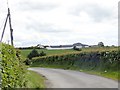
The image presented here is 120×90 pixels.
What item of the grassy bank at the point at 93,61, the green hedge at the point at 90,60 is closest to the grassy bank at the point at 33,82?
the grassy bank at the point at 93,61

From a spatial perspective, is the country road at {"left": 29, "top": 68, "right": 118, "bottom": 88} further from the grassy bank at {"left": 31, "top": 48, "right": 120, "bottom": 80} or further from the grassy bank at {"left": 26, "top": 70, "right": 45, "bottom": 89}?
the grassy bank at {"left": 31, "top": 48, "right": 120, "bottom": 80}

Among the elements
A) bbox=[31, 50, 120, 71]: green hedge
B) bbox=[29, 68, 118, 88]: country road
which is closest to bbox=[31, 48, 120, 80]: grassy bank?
bbox=[31, 50, 120, 71]: green hedge

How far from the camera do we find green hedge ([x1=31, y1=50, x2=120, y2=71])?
38.8m

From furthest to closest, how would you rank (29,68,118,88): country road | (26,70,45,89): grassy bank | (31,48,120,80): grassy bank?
(31,48,120,80): grassy bank
(29,68,118,88): country road
(26,70,45,89): grassy bank

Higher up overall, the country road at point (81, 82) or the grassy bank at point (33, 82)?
the grassy bank at point (33, 82)

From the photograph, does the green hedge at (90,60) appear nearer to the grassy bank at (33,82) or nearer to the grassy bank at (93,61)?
the grassy bank at (93,61)

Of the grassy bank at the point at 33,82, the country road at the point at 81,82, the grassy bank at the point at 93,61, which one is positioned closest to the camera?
the grassy bank at the point at 33,82

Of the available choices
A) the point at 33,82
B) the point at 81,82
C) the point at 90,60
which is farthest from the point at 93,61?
the point at 33,82

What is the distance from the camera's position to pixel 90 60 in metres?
46.1

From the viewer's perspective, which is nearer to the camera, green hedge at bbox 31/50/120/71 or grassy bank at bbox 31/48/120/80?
grassy bank at bbox 31/48/120/80

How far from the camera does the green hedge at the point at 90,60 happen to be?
38844 mm

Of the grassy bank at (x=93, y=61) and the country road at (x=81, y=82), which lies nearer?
the country road at (x=81, y=82)

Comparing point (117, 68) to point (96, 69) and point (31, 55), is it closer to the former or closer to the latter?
point (96, 69)

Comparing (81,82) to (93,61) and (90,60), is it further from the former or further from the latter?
(90,60)
